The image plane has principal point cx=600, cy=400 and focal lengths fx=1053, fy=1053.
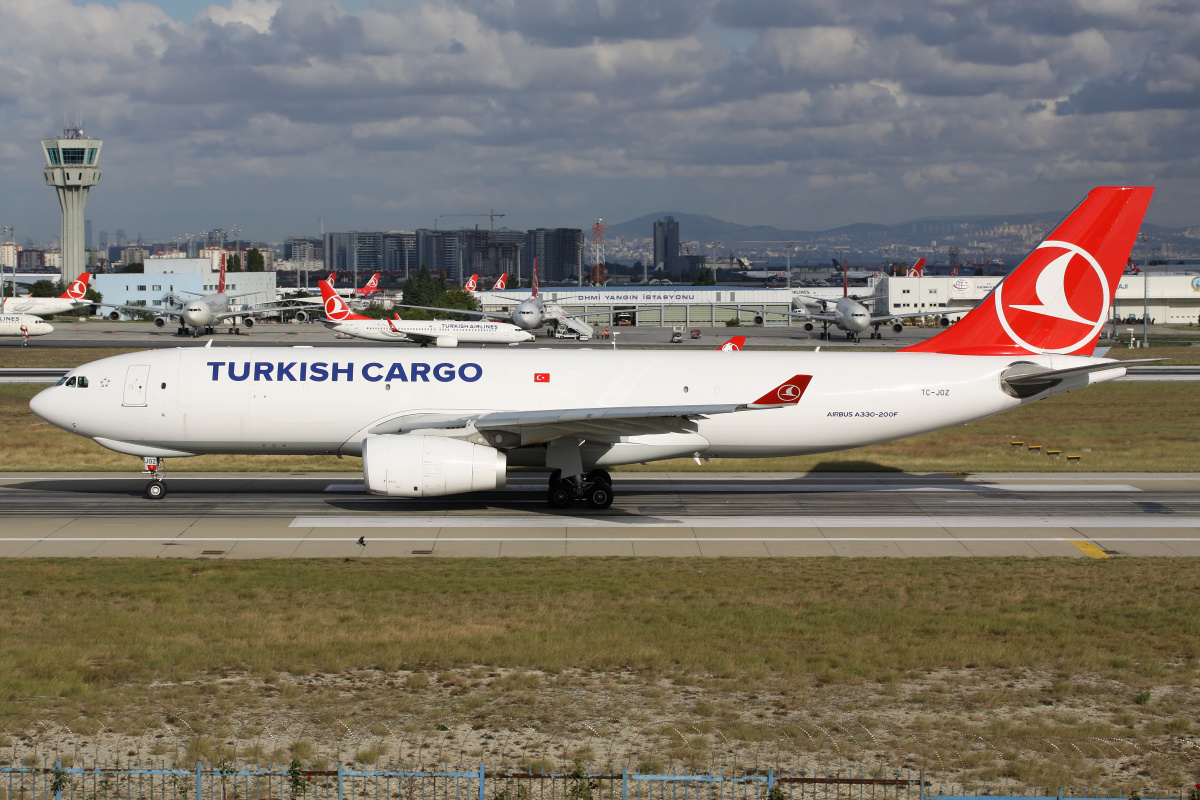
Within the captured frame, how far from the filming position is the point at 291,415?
30391 mm

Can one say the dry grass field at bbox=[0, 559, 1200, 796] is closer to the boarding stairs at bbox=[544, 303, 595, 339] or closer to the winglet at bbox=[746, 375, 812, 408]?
the winglet at bbox=[746, 375, 812, 408]

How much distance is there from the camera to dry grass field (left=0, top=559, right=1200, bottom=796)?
1355 cm

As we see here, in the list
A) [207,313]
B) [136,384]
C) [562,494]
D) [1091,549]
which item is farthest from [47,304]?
[1091,549]

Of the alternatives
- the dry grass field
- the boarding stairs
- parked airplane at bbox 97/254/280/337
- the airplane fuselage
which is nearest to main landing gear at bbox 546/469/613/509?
the airplane fuselage

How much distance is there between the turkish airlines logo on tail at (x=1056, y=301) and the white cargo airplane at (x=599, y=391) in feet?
0.15

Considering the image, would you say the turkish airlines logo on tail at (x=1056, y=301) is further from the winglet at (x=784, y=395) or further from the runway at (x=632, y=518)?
the winglet at (x=784, y=395)

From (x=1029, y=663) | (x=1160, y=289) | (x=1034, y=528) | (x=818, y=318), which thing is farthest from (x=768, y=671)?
(x=1160, y=289)

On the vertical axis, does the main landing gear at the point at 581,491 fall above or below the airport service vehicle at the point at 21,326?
below

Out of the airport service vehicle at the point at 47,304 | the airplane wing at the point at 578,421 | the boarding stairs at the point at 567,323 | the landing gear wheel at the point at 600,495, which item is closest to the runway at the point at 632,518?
the landing gear wheel at the point at 600,495

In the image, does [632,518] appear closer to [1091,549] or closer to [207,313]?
[1091,549]

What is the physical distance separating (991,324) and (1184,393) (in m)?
38.8

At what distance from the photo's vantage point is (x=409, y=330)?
10712cm

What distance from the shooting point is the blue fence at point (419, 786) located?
1149cm

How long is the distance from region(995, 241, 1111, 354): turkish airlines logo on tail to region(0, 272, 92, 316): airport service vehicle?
11542cm
